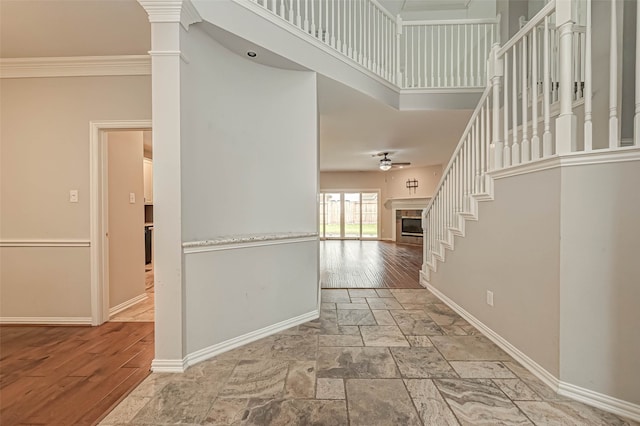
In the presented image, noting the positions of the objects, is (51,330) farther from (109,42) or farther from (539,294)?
(539,294)

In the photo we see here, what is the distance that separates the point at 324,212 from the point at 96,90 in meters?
8.15

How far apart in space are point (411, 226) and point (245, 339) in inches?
315

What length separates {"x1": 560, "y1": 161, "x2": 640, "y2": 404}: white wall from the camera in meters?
1.56

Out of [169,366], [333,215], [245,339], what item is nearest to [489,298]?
[245,339]

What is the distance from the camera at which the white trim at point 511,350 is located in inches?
72.1

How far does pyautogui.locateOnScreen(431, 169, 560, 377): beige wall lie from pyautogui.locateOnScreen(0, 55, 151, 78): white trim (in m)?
3.45

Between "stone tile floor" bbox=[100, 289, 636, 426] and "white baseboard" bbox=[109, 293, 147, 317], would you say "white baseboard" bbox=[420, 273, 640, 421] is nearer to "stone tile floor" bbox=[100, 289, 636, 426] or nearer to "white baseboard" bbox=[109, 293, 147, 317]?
"stone tile floor" bbox=[100, 289, 636, 426]

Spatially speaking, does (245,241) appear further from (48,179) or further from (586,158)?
(586,158)

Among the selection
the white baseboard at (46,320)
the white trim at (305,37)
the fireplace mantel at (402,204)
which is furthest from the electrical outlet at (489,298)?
the fireplace mantel at (402,204)

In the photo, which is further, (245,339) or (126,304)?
(126,304)

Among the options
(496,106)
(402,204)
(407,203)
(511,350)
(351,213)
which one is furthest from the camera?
(351,213)

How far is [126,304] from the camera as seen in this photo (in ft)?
11.0

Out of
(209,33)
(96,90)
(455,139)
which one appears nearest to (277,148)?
(209,33)

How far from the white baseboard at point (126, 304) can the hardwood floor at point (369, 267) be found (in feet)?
7.67
